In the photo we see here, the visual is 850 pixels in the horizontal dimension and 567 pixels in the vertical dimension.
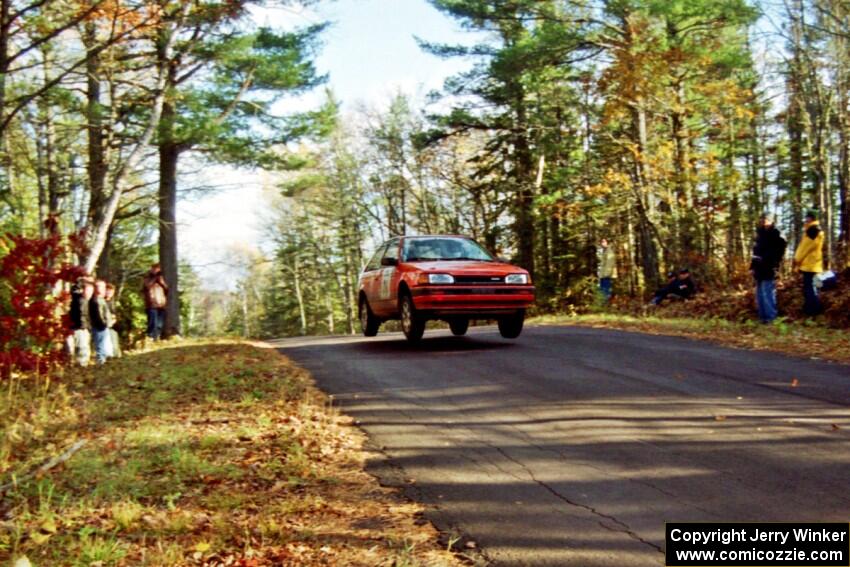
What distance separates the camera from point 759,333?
Answer: 12211mm

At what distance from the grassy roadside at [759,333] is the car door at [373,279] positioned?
5.28 metres

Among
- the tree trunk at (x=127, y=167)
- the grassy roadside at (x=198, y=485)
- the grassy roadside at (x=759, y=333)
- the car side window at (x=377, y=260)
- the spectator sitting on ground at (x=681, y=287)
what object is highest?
the tree trunk at (x=127, y=167)

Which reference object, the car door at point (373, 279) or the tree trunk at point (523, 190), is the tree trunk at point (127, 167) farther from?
the tree trunk at point (523, 190)

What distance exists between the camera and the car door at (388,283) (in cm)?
1172

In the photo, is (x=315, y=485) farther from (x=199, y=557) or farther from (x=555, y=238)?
(x=555, y=238)

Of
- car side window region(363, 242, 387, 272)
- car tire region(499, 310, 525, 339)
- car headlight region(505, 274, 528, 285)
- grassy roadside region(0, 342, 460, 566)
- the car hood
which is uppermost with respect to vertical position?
car side window region(363, 242, 387, 272)

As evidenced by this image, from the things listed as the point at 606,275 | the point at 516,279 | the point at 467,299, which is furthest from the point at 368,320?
the point at 606,275

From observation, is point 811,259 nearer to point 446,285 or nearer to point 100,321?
point 446,285

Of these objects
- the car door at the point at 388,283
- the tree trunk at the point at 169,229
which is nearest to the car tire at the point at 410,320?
the car door at the point at 388,283

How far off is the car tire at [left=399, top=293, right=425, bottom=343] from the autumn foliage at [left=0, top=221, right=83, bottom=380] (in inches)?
204

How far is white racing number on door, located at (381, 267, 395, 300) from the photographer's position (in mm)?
11870

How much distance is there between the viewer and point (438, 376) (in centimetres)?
866

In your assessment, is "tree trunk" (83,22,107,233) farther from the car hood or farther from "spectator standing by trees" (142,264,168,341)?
the car hood

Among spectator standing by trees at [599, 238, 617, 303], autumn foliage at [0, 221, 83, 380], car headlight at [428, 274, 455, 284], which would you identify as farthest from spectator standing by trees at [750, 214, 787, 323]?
autumn foliage at [0, 221, 83, 380]
